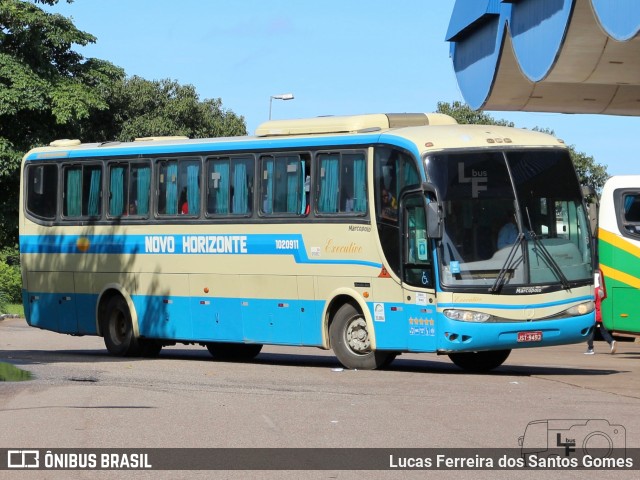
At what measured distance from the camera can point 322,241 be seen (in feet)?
66.8

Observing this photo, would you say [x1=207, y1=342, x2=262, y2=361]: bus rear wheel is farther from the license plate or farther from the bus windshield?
the license plate

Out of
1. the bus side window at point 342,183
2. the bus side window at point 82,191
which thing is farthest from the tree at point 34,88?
the bus side window at point 342,183

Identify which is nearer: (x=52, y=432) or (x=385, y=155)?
(x=52, y=432)

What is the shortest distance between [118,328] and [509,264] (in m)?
8.42

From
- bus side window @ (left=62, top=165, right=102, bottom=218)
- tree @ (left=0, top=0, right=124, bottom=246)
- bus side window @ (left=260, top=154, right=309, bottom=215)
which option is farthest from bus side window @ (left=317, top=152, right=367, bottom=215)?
tree @ (left=0, top=0, right=124, bottom=246)

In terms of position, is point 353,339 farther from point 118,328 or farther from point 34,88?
point 34,88

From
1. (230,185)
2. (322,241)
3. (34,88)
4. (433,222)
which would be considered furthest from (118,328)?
(34,88)

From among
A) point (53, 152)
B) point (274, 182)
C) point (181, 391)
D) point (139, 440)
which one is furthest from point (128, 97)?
point (139, 440)

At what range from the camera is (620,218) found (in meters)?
25.7

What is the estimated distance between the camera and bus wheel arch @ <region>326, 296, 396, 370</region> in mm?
19797

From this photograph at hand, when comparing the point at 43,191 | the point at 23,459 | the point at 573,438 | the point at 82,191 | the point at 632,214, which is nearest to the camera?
the point at 23,459
